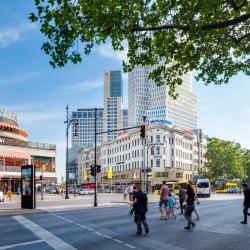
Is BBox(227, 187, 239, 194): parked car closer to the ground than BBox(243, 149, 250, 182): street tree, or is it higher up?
closer to the ground

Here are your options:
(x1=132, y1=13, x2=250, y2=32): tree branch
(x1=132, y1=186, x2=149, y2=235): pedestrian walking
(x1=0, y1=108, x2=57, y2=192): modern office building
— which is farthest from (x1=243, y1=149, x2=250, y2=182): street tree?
(x1=132, y1=13, x2=250, y2=32): tree branch

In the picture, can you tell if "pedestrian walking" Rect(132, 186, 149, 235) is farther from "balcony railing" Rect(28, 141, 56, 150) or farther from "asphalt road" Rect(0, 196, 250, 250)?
"balcony railing" Rect(28, 141, 56, 150)

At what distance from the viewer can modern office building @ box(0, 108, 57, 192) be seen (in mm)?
68938

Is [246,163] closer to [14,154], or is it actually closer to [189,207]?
[14,154]

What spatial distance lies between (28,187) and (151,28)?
66.6 feet

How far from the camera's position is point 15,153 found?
69.6m

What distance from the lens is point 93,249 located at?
11.7m

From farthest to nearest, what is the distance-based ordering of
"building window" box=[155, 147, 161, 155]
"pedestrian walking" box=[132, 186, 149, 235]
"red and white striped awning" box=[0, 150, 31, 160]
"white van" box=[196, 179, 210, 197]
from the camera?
"building window" box=[155, 147, 161, 155] < "red and white striped awning" box=[0, 150, 31, 160] < "white van" box=[196, 179, 210, 197] < "pedestrian walking" box=[132, 186, 149, 235]

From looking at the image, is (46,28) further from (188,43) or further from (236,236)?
(236,236)

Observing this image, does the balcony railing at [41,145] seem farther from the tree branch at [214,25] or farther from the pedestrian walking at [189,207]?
Result: the tree branch at [214,25]

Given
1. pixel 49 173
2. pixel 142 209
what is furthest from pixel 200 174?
pixel 142 209

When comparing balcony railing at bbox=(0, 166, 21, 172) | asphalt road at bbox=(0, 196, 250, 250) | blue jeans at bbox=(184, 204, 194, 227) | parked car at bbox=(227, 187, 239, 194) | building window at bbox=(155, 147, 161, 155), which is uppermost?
building window at bbox=(155, 147, 161, 155)

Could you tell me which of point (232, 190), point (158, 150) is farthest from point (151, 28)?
point (158, 150)

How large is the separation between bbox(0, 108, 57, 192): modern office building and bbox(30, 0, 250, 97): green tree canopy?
2040 inches
